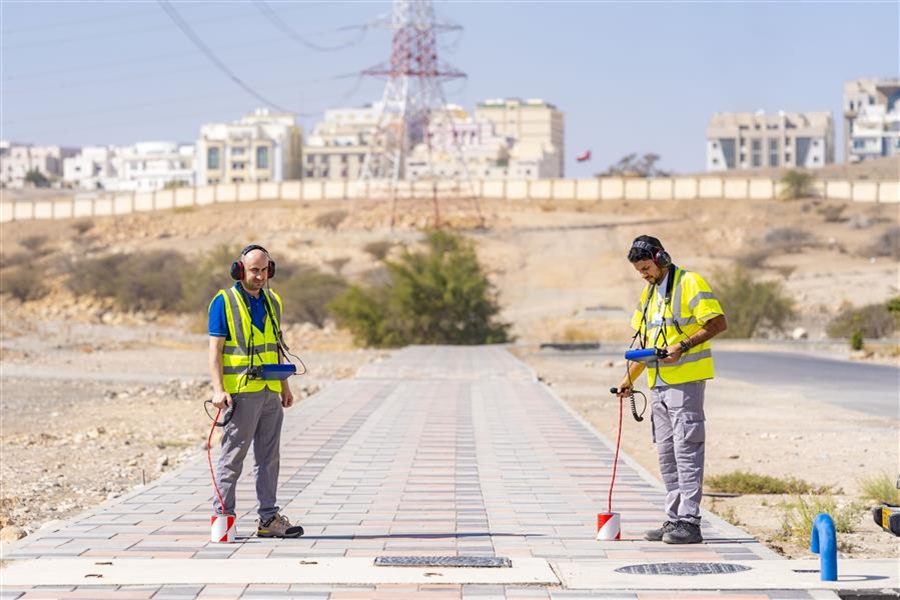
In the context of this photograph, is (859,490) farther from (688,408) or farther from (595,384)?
(595,384)

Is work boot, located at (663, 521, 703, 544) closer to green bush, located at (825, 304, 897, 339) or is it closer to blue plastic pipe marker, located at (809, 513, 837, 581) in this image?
blue plastic pipe marker, located at (809, 513, 837, 581)

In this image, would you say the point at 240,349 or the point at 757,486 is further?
the point at 757,486

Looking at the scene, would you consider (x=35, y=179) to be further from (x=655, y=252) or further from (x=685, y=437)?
(x=685, y=437)

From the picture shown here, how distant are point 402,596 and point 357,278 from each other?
212ft

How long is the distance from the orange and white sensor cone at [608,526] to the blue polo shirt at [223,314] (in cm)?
214

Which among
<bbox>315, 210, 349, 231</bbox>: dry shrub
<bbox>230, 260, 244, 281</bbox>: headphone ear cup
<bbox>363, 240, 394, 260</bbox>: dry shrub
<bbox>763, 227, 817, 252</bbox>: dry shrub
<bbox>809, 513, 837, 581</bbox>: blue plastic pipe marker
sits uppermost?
<bbox>315, 210, 349, 231</bbox>: dry shrub

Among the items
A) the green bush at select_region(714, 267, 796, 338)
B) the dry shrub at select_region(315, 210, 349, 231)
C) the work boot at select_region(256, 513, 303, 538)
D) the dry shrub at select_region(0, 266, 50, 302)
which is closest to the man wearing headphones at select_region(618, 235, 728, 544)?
the work boot at select_region(256, 513, 303, 538)

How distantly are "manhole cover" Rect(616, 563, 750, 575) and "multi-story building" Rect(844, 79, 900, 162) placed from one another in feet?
465

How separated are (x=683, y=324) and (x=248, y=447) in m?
2.49

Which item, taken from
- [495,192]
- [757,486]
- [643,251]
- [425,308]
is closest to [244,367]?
[643,251]

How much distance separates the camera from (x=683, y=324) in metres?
8.59

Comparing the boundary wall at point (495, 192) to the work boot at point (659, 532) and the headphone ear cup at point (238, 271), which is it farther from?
the work boot at point (659, 532)

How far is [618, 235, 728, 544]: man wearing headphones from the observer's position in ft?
27.9

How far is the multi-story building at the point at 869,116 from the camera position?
153000 mm
